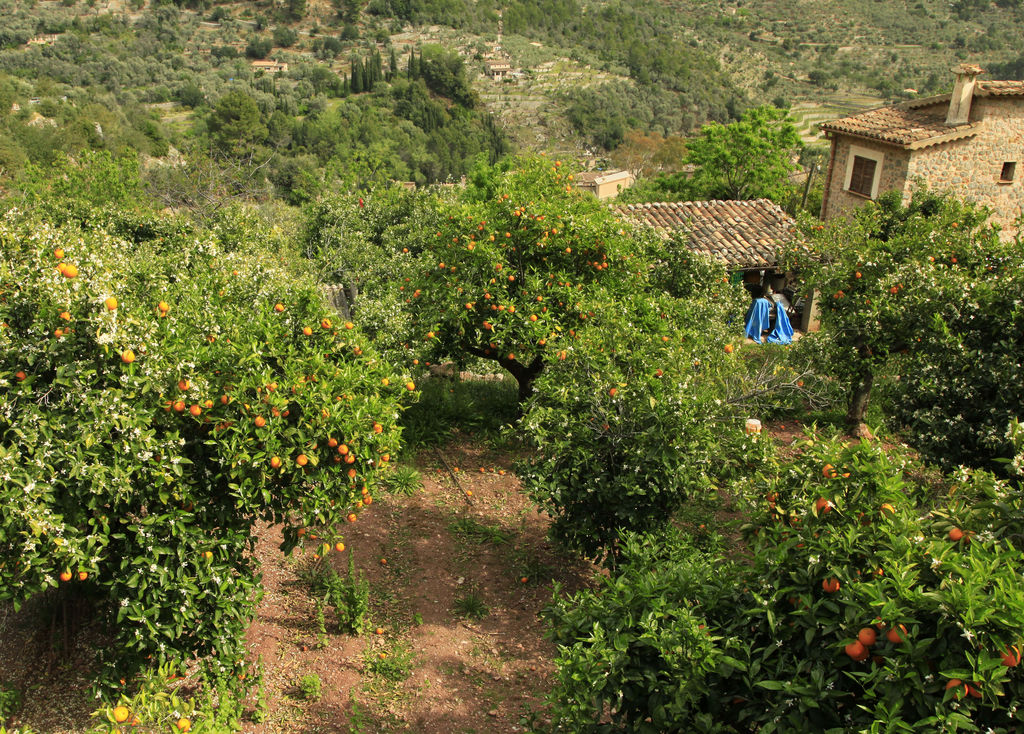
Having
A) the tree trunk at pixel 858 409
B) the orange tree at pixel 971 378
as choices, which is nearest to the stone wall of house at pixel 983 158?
the tree trunk at pixel 858 409

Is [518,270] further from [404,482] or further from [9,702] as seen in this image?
[9,702]

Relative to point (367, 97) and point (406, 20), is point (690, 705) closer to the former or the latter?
point (367, 97)

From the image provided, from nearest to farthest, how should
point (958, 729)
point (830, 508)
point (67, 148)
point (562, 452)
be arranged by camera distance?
point (958, 729), point (830, 508), point (562, 452), point (67, 148)

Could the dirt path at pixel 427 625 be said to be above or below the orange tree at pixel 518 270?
below

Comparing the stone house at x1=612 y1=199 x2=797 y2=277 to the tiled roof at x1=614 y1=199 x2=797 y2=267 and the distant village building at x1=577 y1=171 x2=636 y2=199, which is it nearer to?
the tiled roof at x1=614 y1=199 x2=797 y2=267

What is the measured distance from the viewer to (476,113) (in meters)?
70.9

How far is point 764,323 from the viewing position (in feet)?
60.4

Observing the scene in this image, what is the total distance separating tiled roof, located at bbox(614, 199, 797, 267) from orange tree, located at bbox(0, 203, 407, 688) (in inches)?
558

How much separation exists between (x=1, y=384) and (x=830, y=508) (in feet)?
15.8

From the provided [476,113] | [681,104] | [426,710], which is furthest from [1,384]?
[681,104]

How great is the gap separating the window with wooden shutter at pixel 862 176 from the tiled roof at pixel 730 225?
2.23 metres

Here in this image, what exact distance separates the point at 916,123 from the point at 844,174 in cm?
214

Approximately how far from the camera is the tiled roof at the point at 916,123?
18859mm

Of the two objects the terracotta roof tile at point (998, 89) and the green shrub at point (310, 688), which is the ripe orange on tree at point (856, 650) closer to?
the green shrub at point (310, 688)
